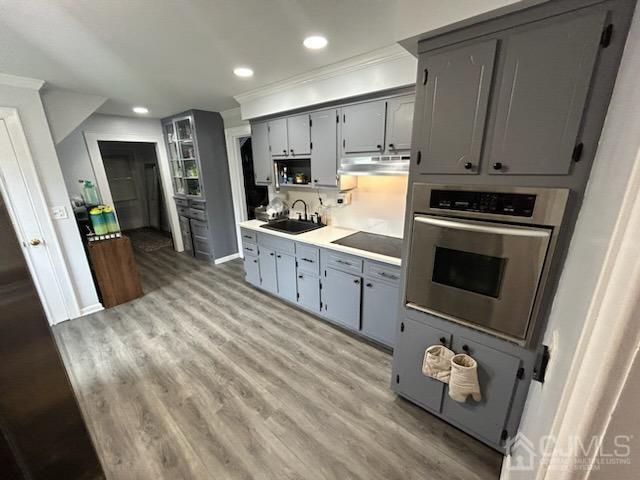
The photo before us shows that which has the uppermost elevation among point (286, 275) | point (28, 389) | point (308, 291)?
point (28, 389)

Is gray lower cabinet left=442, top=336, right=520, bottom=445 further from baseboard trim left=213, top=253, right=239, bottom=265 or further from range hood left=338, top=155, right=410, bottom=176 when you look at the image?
baseboard trim left=213, top=253, right=239, bottom=265

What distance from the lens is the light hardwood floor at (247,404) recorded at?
1.48 m

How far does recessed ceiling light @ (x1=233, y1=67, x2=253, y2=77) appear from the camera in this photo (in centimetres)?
231

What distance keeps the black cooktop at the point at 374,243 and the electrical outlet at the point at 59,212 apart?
2953 millimetres

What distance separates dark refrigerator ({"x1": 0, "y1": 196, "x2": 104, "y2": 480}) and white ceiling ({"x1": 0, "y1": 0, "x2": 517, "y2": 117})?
1470 mm

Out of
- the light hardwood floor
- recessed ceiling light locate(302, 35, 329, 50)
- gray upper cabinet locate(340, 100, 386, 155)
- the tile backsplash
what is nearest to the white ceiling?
recessed ceiling light locate(302, 35, 329, 50)

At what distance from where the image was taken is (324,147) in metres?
2.60

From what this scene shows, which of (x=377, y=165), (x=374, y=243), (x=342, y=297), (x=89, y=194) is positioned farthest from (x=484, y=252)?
(x=89, y=194)

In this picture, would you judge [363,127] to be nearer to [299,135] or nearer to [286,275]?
[299,135]

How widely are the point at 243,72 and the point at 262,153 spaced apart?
100cm

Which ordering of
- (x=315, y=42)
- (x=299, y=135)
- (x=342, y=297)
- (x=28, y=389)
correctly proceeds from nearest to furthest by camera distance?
(x=28, y=389)
(x=315, y=42)
(x=342, y=297)
(x=299, y=135)

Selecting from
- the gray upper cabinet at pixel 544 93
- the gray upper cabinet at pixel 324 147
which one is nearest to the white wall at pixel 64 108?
the gray upper cabinet at pixel 324 147

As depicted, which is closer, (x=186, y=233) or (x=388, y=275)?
(x=388, y=275)

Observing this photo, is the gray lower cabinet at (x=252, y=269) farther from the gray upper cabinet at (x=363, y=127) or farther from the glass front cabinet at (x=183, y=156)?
the gray upper cabinet at (x=363, y=127)
